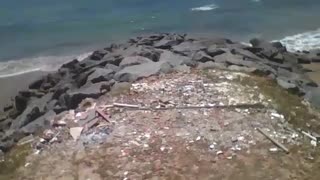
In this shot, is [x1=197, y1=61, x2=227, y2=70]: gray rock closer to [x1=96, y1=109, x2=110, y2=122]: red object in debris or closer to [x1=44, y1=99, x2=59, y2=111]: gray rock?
[x1=44, y1=99, x2=59, y2=111]: gray rock

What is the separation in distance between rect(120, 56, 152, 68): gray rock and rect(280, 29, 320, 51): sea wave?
801cm

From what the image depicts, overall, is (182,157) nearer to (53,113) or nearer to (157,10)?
(53,113)

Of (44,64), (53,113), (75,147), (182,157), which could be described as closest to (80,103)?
(53,113)

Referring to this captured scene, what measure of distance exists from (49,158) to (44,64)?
12.0 meters

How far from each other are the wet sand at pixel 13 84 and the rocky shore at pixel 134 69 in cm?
110

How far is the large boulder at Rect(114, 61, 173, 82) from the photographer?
16.2 m

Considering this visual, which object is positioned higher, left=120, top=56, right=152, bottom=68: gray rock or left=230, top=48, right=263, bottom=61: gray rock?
left=120, top=56, right=152, bottom=68: gray rock

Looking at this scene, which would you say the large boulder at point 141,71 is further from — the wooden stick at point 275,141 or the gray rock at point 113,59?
the wooden stick at point 275,141

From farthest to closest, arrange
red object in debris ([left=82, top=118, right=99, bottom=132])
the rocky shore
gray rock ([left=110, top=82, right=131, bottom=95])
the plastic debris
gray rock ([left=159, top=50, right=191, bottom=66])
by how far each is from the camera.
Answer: gray rock ([left=159, top=50, right=191, bottom=66]) → the rocky shore → gray rock ([left=110, top=82, right=131, bottom=95]) → red object in debris ([left=82, top=118, right=99, bottom=132]) → the plastic debris

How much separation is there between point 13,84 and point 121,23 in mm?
9131

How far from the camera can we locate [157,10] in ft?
105

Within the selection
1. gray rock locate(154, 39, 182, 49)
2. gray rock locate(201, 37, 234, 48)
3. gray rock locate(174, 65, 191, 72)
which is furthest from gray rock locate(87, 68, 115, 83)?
gray rock locate(201, 37, 234, 48)

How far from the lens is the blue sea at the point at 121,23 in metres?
25.7

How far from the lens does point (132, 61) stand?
17969 mm
